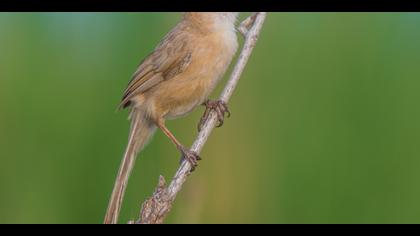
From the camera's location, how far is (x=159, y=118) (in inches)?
167

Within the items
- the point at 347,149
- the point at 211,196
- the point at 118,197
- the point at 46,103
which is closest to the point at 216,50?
the point at 118,197

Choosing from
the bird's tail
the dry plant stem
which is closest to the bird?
the bird's tail

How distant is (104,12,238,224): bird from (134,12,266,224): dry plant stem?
20 centimetres

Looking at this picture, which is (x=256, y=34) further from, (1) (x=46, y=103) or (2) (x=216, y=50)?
(1) (x=46, y=103)

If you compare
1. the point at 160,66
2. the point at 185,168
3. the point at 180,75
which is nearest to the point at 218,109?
the point at 180,75

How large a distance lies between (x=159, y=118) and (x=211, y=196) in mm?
1287

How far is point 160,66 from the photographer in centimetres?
418

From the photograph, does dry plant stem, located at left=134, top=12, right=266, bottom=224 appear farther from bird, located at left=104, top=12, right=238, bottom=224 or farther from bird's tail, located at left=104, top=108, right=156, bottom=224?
bird's tail, located at left=104, top=108, right=156, bottom=224

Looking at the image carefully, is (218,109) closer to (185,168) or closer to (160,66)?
(160,66)

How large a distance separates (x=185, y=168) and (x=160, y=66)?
1.14m

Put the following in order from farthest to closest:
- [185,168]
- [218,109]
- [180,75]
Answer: [180,75] < [218,109] < [185,168]

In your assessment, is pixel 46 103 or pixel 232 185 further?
pixel 46 103

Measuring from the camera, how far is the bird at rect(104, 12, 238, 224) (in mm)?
4059

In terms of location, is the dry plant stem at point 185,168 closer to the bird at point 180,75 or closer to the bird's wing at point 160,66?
the bird at point 180,75
